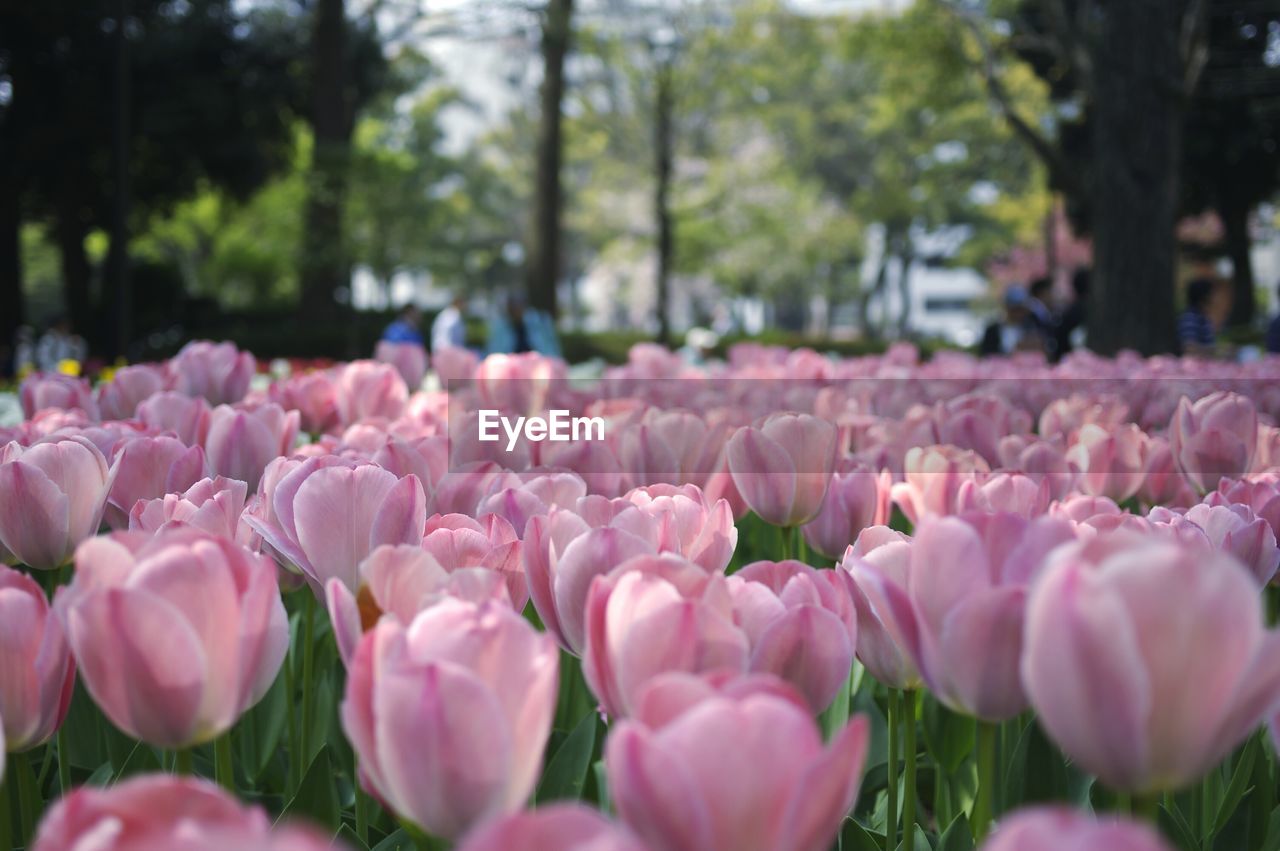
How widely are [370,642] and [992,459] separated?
1753 mm

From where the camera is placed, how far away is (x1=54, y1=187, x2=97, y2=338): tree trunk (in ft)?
90.4

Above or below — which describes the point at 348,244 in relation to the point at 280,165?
below

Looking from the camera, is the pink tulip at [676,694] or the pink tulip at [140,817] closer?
the pink tulip at [140,817]

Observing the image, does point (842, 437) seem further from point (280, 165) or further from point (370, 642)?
point (280, 165)

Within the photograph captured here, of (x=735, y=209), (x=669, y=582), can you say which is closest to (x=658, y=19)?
(x=735, y=209)

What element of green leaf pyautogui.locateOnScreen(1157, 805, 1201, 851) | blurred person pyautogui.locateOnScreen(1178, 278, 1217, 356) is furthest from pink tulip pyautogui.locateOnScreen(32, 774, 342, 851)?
blurred person pyautogui.locateOnScreen(1178, 278, 1217, 356)

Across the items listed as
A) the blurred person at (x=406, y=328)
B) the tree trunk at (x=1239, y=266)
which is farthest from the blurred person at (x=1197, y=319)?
the tree trunk at (x=1239, y=266)

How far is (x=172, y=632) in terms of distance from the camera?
792mm

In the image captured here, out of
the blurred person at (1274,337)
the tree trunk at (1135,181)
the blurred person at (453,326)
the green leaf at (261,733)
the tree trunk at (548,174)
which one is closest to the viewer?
the green leaf at (261,733)

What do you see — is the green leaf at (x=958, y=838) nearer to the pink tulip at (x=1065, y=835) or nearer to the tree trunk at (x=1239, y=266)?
the pink tulip at (x=1065, y=835)

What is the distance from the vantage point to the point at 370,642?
0.75 m

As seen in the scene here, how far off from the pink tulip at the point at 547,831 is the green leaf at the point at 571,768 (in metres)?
0.67

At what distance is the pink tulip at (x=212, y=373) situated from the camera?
10.5ft

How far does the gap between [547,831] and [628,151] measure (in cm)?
3237
